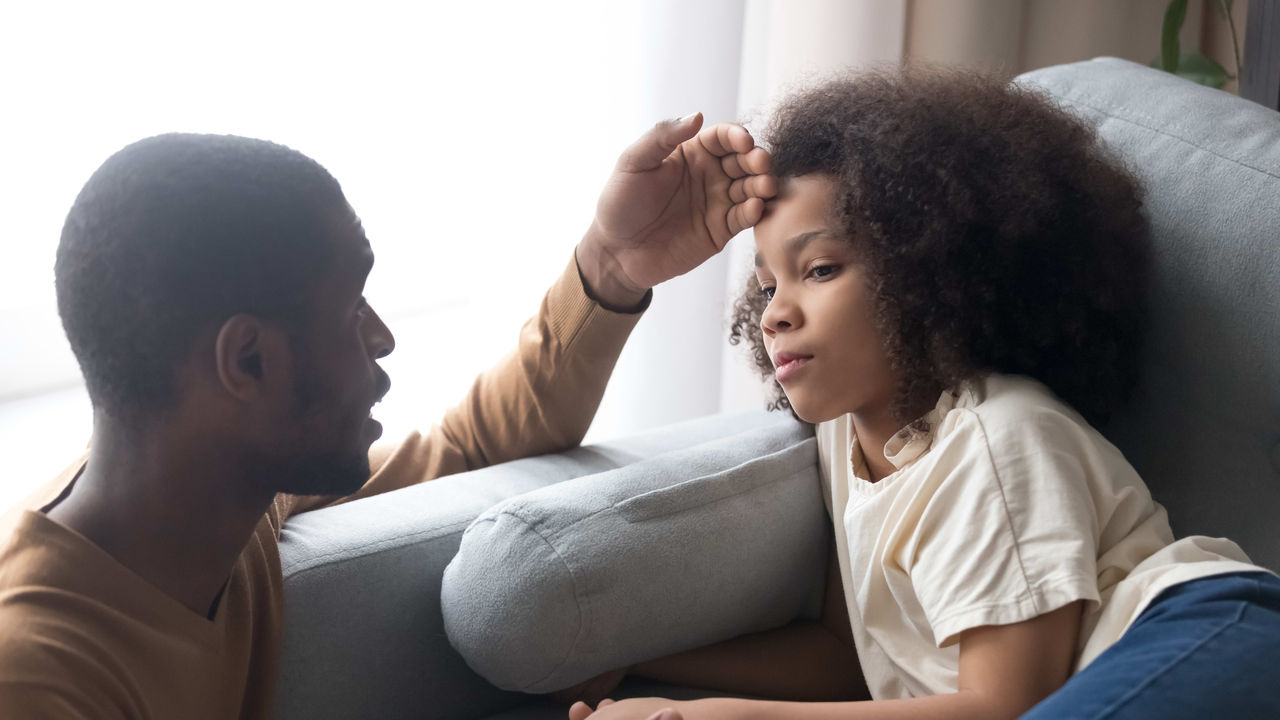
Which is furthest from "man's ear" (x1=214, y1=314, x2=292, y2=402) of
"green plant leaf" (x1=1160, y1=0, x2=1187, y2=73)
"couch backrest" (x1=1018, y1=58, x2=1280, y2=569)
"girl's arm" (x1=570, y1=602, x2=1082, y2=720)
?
"green plant leaf" (x1=1160, y1=0, x2=1187, y2=73)

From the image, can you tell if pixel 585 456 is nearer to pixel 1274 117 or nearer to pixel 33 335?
pixel 1274 117

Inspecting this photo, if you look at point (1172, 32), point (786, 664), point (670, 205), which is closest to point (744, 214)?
point (670, 205)

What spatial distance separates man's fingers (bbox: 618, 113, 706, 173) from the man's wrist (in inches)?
4.4

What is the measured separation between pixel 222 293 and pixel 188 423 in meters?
0.10

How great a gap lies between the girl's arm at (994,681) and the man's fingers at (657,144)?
523mm

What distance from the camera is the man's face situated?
832mm

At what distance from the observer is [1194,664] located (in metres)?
0.73

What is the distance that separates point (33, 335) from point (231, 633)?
4.44ft

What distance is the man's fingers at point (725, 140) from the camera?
109 cm

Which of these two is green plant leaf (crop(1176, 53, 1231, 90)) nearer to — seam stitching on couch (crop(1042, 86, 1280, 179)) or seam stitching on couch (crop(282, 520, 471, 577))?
seam stitching on couch (crop(1042, 86, 1280, 179))

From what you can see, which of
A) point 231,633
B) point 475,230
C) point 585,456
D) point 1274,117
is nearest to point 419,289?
point 475,230

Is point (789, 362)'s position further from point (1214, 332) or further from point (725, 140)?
point (1214, 332)

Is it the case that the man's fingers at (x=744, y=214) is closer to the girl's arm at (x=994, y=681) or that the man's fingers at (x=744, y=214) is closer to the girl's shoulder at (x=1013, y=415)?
the girl's shoulder at (x=1013, y=415)

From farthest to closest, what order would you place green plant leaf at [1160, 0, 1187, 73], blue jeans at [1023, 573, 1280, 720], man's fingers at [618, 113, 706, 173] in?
green plant leaf at [1160, 0, 1187, 73], man's fingers at [618, 113, 706, 173], blue jeans at [1023, 573, 1280, 720]
